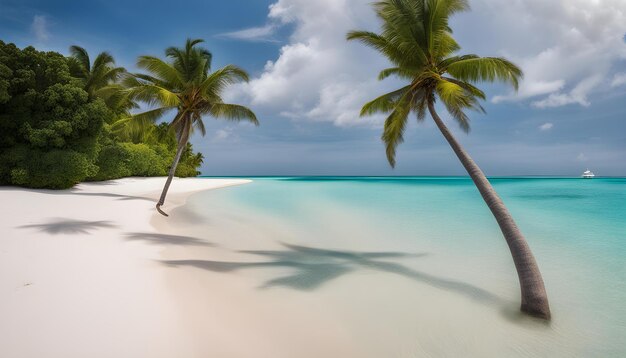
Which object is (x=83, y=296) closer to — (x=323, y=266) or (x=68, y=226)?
(x=323, y=266)

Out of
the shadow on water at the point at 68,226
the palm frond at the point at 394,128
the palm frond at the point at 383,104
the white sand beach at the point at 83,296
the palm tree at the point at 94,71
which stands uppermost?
the palm tree at the point at 94,71

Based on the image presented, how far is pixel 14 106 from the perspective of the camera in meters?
15.5

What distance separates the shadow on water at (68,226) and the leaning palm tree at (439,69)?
8166 mm

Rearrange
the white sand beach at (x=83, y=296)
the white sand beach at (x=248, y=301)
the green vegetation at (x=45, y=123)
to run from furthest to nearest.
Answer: the green vegetation at (x=45, y=123) → the white sand beach at (x=248, y=301) → the white sand beach at (x=83, y=296)

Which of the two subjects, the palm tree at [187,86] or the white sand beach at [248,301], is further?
the palm tree at [187,86]

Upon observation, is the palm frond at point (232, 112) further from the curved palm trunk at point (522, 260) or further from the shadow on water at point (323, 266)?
the curved palm trunk at point (522, 260)

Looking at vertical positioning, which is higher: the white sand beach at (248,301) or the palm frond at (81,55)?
the palm frond at (81,55)

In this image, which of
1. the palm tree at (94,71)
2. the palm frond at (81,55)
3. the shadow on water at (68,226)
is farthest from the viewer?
the palm frond at (81,55)

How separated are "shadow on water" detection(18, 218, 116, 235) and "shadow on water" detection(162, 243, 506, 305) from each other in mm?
3341

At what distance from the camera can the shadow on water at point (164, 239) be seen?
747cm

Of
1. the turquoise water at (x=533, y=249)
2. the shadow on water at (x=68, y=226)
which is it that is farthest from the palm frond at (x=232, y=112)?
the shadow on water at (x=68, y=226)

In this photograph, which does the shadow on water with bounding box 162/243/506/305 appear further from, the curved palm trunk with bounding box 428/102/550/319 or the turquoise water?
the curved palm trunk with bounding box 428/102/550/319

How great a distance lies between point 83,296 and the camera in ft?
13.0

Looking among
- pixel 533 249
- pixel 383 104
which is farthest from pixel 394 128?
pixel 533 249
